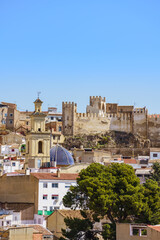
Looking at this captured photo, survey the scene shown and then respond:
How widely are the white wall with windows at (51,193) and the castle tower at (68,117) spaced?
49891 millimetres

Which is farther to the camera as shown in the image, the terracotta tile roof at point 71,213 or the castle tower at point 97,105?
the castle tower at point 97,105

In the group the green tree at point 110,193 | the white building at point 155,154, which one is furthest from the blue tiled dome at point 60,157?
the white building at point 155,154

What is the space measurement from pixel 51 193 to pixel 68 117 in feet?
173

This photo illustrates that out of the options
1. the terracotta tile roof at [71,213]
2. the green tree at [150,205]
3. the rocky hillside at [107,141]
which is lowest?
the terracotta tile roof at [71,213]

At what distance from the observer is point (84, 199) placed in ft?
128

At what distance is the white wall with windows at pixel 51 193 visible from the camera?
46.4 m

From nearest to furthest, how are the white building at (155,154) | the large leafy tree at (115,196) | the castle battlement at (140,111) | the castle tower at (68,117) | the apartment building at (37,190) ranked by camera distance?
the large leafy tree at (115,196) → the apartment building at (37,190) → the white building at (155,154) → the castle tower at (68,117) → the castle battlement at (140,111)

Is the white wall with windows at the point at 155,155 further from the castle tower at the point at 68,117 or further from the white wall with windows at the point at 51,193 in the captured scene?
the white wall with windows at the point at 51,193

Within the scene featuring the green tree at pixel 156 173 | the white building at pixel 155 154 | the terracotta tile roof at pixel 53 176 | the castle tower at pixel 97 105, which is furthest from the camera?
the castle tower at pixel 97 105

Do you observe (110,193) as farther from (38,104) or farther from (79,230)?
(38,104)

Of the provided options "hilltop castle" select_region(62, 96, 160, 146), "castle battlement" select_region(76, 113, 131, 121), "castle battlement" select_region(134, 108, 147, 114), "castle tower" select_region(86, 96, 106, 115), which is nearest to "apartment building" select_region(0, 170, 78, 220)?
"hilltop castle" select_region(62, 96, 160, 146)

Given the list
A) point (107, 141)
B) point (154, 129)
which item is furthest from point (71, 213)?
point (154, 129)

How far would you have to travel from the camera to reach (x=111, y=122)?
334 feet

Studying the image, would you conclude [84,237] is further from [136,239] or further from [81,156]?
[81,156]
